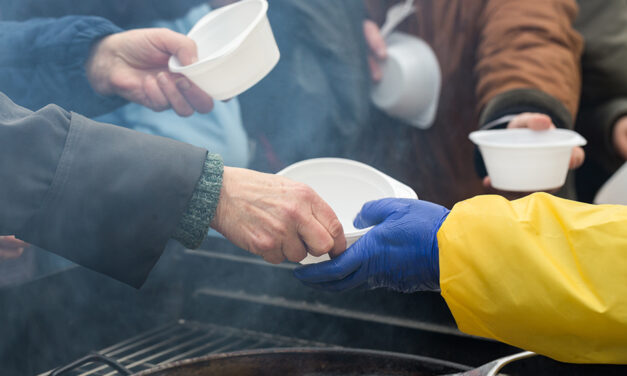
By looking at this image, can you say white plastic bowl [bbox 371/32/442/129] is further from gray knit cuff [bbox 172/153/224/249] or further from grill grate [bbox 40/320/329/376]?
gray knit cuff [bbox 172/153/224/249]

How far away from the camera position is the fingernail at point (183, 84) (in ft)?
4.50

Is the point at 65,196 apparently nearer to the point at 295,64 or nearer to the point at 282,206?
the point at 282,206

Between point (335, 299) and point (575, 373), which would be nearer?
point (575, 373)

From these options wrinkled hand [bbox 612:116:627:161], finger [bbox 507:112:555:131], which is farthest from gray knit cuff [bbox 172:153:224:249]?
wrinkled hand [bbox 612:116:627:161]

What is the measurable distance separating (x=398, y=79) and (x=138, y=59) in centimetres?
115

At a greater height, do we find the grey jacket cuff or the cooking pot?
the grey jacket cuff

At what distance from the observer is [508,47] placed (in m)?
2.10

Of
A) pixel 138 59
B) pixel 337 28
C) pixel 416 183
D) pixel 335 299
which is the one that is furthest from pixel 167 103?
pixel 416 183

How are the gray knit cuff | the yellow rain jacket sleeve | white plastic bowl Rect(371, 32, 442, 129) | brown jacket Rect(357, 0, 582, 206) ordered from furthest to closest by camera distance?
white plastic bowl Rect(371, 32, 442, 129) → brown jacket Rect(357, 0, 582, 206) → the gray knit cuff → the yellow rain jacket sleeve

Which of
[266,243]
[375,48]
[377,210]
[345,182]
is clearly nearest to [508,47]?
[375,48]

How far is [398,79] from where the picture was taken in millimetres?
2111

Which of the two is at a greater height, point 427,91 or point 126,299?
point 427,91

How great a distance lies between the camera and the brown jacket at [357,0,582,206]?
1.96 metres

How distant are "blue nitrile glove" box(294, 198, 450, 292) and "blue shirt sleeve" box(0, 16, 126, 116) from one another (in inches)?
35.1
